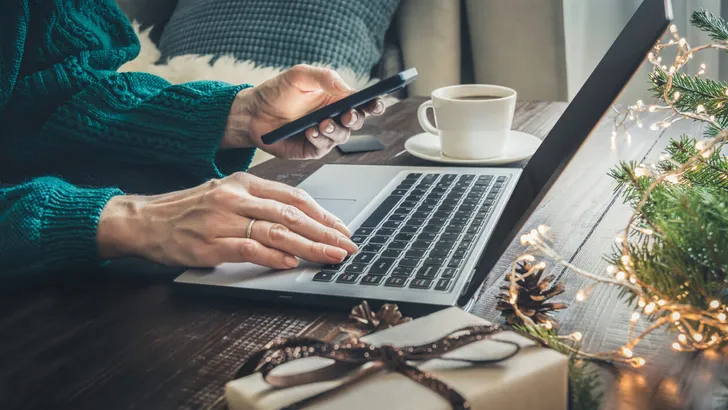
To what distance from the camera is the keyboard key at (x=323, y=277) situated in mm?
578

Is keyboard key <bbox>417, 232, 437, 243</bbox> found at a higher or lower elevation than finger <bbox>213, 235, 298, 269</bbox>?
lower

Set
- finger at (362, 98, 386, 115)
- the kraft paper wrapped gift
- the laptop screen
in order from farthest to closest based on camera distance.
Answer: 1. finger at (362, 98, 386, 115)
2. the laptop screen
3. the kraft paper wrapped gift

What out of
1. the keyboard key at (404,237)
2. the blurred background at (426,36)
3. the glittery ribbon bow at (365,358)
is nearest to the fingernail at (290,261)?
the keyboard key at (404,237)

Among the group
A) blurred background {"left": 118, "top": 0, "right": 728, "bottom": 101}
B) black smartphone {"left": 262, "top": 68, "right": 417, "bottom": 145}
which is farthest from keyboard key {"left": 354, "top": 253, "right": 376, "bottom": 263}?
blurred background {"left": 118, "top": 0, "right": 728, "bottom": 101}

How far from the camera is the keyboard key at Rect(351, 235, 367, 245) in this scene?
0.66 metres

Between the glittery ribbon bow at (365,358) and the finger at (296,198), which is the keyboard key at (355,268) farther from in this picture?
the glittery ribbon bow at (365,358)

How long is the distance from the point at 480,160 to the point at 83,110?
0.54 metres

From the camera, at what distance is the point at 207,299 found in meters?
0.59

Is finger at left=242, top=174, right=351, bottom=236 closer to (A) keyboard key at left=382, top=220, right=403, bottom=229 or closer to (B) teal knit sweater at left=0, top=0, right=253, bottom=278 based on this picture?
(A) keyboard key at left=382, top=220, right=403, bottom=229

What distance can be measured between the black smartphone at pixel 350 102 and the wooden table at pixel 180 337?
0.70 feet

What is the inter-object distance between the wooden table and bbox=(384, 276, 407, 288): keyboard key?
0.05 m

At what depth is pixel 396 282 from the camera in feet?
1.82

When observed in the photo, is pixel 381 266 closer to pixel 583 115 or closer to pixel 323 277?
pixel 323 277

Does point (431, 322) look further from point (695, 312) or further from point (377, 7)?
point (377, 7)
